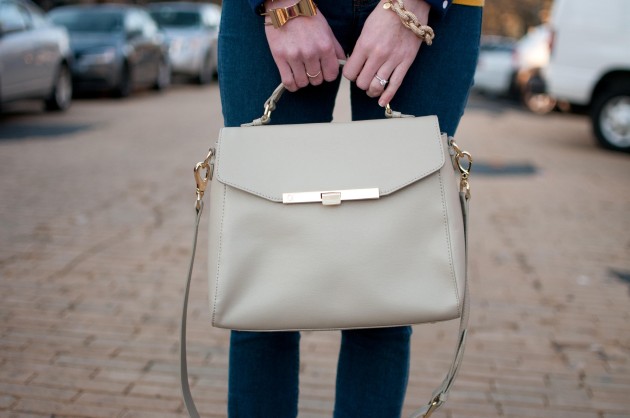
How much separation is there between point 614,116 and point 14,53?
7038 mm

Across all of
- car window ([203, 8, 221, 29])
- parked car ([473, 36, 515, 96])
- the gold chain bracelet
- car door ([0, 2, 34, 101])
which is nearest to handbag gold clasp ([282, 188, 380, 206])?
the gold chain bracelet

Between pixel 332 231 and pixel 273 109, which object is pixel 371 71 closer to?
pixel 273 109

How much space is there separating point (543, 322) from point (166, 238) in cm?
232

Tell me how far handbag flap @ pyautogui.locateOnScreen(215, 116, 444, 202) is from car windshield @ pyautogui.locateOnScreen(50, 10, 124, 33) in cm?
1160

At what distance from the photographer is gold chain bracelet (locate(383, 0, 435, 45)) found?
4.84 ft

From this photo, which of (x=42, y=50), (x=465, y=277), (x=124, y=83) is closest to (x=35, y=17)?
(x=42, y=50)

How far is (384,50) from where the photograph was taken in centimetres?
150

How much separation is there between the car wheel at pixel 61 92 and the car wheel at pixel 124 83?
5.17 ft

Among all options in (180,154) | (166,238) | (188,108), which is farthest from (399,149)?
(188,108)

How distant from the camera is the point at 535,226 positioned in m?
5.34

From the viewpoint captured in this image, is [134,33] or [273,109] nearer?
[273,109]

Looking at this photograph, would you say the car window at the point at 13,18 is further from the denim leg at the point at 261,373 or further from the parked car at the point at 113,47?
the denim leg at the point at 261,373

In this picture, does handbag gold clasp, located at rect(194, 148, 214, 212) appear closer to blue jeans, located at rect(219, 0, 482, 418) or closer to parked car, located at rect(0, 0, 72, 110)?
blue jeans, located at rect(219, 0, 482, 418)

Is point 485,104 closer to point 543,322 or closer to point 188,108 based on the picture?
point 188,108
